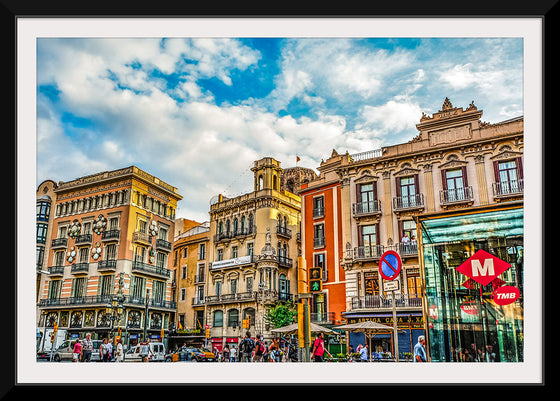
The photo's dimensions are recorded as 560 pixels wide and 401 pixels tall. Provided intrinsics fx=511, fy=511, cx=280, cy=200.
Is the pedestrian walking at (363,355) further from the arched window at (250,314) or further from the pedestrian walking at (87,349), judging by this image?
the pedestrian walking at (87,349)

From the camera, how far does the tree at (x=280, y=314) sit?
2052 centimetres

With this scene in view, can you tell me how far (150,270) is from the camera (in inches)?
827

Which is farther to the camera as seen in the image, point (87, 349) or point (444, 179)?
point (444, 179)

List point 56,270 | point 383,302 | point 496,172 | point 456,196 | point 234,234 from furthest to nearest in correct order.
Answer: point 234,234 < point 56,270 < point 383,302 < point 456,196 < point 496,172

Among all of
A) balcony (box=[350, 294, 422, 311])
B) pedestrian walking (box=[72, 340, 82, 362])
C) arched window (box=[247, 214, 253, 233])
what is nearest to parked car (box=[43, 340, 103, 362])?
pedestrian walking (box=[72, 340, 82, 362])

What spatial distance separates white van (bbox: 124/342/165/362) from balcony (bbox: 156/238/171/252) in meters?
4.60

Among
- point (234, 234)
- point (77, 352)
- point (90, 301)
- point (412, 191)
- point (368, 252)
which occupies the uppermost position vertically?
point (412, 191)

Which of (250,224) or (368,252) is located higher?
Answer: (250,224)

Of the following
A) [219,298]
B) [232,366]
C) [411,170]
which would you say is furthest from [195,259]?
[232,366]

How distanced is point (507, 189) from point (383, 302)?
5.70 meters

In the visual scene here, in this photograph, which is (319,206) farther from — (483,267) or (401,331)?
(483,267)

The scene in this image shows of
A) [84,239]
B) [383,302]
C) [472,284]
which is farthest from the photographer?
[84,239]

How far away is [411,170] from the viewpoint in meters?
19.0

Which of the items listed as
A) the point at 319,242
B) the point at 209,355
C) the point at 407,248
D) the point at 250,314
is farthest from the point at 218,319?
the point at 407,248
